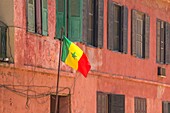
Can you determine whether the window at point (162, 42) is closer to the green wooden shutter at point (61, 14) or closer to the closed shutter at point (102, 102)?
the closed shutter at point (102, 102)

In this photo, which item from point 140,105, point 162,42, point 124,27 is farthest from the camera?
point 162,42

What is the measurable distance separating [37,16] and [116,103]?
5117 mm

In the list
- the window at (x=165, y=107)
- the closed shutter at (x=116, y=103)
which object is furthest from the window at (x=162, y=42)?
the closed shutter at (x=116, y=103)

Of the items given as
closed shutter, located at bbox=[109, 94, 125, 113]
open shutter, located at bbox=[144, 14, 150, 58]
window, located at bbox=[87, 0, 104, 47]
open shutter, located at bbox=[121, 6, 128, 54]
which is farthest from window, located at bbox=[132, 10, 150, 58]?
window, located at bbox=[87, 0, 104, 47]

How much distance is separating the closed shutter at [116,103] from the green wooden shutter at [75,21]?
2849 mm

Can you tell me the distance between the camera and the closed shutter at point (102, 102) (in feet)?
64.6

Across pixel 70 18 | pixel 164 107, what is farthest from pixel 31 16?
pixel 164 107

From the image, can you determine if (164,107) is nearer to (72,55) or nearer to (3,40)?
(72,55)

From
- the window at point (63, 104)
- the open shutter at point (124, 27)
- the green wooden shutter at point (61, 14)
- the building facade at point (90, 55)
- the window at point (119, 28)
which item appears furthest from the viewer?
the open shutter at point (124, 27)

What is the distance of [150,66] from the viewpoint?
75.6ft

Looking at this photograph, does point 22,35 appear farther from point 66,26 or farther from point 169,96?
point 169,96

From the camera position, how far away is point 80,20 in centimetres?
1820

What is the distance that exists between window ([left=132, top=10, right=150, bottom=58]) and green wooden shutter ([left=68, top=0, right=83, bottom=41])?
13.6 ft

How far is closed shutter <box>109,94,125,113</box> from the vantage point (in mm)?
20344
